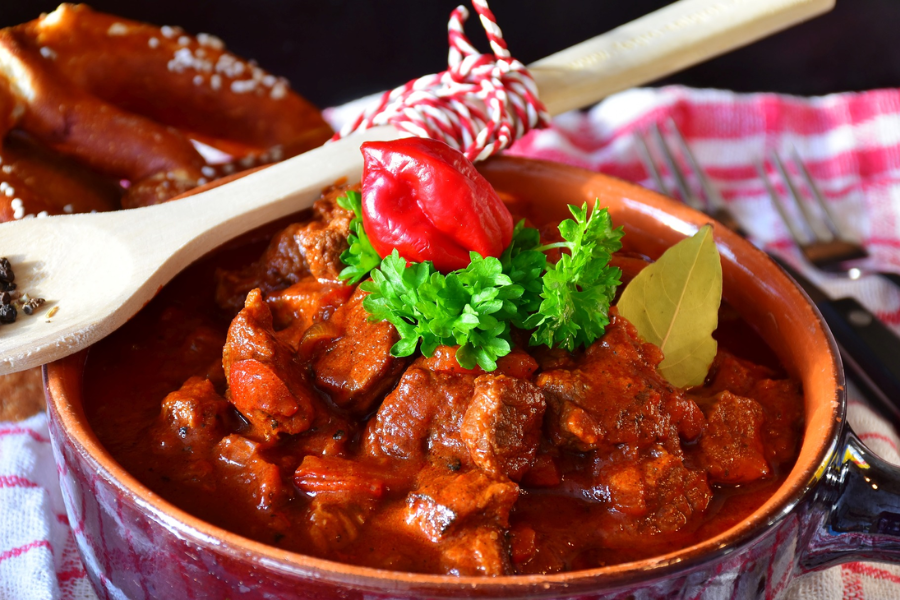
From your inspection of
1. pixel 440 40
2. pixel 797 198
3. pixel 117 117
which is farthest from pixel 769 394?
pixel 440 40

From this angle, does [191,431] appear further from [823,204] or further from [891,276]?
[823,204]

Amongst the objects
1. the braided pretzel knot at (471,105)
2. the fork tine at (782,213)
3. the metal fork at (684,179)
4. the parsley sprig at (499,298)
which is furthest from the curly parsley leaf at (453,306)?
the fork tine at (782,213)

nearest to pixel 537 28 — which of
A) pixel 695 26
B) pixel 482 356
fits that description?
pixel 695 26

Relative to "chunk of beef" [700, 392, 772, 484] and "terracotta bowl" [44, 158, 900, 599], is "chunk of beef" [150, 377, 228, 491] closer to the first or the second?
"terracotta bowl" [44, 158, 900, 599]

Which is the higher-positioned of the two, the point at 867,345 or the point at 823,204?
the point at 867,345

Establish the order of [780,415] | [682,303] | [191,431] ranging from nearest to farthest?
1. [191,431]
2. [780,415]
3. [682,303]

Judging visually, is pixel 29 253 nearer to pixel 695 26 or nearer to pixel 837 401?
pixel 837 401

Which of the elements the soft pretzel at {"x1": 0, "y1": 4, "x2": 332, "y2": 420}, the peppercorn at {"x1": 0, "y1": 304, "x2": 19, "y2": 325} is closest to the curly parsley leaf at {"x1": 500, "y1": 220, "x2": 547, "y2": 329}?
the peppercorn at {"x1": 0, "y1": 304, "x2": 19, "y2": 325}
